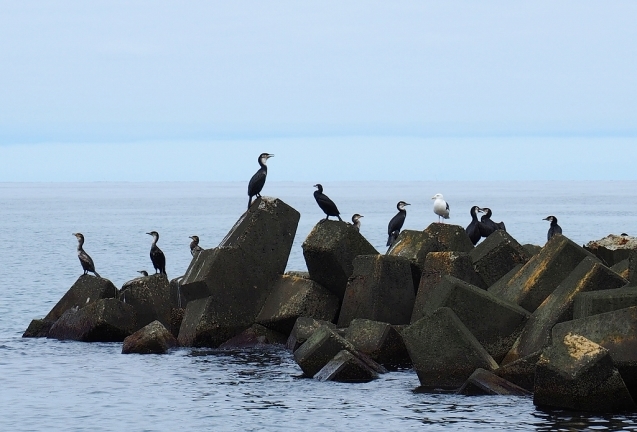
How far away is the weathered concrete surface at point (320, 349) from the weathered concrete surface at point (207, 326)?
4.01 metres

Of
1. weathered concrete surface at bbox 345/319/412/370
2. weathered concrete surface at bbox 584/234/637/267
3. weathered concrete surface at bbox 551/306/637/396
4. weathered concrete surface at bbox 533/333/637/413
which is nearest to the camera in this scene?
weathered concrete surface at bbox 533/333/637/413

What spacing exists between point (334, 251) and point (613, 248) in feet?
20.7

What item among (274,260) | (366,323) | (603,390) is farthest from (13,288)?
(603,390)

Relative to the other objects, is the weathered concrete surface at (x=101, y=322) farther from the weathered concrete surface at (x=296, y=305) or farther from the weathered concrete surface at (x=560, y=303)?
the weathered concrete surface at (x=560, y=303)

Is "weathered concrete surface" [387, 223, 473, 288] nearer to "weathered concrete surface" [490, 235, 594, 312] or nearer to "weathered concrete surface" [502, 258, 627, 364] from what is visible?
"weathered concrete surface" [490, 235, 594, 312]

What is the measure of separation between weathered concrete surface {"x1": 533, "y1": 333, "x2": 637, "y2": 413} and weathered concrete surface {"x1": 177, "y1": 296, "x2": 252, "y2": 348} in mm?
8788

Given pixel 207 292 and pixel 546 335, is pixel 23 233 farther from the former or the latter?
pixel 546 335

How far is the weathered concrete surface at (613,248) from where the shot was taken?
2241cm

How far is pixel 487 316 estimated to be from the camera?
A: 55.0 ft

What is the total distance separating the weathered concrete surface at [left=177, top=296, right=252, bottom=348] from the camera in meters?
21.2

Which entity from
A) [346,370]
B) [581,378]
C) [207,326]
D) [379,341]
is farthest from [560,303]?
[207,326]

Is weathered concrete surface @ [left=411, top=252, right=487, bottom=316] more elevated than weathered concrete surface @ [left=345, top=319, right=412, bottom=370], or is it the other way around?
weathered concrete surface @ [left=411, top=252, right=487, bottom=316]

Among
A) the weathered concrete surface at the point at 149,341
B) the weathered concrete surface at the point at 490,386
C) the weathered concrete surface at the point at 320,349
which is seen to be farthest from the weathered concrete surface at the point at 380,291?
the weathered concrete surface at the point at 490,386

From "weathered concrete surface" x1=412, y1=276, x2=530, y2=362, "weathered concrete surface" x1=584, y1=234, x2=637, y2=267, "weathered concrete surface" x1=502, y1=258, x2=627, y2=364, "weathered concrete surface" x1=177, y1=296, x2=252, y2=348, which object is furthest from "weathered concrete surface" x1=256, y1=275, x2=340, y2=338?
"weathered concrete surface" x1=584, y1=234, x2=637, y2=267
